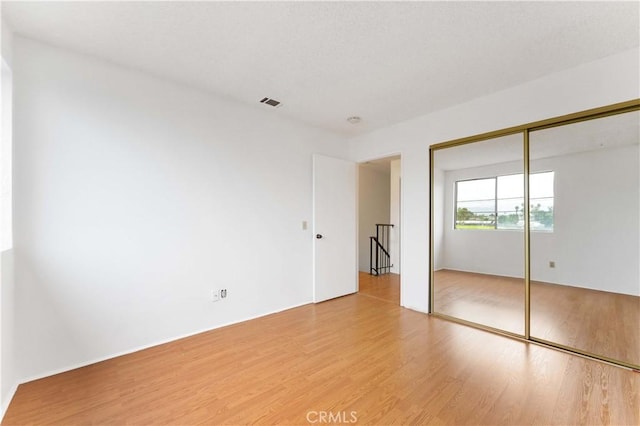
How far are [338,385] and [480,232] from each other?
8.18 ft

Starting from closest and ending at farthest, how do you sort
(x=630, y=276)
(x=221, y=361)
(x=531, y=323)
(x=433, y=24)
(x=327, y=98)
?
(x=433, y=24)
(x=221, y=361)
(x=630, y=276)
(x=531, y=323)
(x=327, y=98)

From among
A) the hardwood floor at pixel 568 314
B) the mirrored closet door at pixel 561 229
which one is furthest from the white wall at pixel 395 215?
the hardwood floor at pixel 568 314

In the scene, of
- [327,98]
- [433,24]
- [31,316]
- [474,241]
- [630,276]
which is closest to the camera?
[433,24]

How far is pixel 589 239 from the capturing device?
257cm

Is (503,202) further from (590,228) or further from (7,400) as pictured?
(7,400)

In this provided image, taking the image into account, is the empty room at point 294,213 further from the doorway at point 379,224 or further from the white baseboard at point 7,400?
the doorway at point 379,224

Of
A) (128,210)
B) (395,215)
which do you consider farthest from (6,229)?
(395,215)

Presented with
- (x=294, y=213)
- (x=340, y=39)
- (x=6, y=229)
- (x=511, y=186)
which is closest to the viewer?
(x=6, y=229)

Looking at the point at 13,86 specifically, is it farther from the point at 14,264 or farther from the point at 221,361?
the point at 221,361

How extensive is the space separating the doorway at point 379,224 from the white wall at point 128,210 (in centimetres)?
283

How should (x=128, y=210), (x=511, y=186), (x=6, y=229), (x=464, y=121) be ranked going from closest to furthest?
1. (x=6, y=229)
2. (x=128, y=210)
3. (x=511, y=186)
4. (x=464, y=121)

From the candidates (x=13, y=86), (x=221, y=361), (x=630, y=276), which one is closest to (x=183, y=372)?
(x=221, y=361)

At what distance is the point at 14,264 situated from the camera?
1921 millimetres

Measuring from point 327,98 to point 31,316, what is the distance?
326 centimetres
